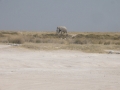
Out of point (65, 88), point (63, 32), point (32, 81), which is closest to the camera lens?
point (65, 88)

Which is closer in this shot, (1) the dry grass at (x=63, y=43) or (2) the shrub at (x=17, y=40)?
(1) the dry grass at (x=63, y=43)

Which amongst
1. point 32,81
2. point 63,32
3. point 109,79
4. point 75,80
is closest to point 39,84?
point 32,81

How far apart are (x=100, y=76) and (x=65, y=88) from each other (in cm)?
241

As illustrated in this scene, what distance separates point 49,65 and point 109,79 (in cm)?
390

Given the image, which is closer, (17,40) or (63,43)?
(17,40)

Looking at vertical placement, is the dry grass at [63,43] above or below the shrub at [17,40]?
below

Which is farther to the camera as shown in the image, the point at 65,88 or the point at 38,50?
the point at 38,50

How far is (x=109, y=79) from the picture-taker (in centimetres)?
910

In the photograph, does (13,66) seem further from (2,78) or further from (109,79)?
(109,79)

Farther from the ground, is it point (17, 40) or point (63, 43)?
point (17, 40)

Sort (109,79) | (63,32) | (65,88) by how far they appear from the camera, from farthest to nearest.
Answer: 1. (63,32)
2. (109,79)
3. (65,88)

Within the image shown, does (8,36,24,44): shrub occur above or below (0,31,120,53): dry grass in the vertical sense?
above

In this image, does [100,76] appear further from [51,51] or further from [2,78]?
[51,51]

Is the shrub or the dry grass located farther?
the shrub
